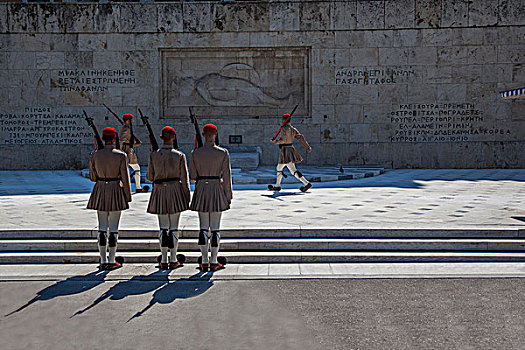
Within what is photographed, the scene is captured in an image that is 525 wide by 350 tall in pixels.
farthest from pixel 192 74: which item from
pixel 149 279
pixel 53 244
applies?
pixel 149 279

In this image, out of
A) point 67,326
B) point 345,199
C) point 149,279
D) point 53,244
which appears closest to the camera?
point 67,326

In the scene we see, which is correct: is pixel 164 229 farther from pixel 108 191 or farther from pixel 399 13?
pixel 399 13

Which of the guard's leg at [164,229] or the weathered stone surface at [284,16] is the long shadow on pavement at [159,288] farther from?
the weathered stone surface at [284,16]

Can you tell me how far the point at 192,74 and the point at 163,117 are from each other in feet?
5.75

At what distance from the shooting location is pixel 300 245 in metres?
6.98

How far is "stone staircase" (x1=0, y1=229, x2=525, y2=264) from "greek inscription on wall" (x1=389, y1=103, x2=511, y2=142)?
11508 mm

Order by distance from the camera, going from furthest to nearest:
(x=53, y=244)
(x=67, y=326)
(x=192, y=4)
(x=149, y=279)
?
(x=192, y=4)
(x=53, y=244)
(x=149, y=279)
(x=67, y=326)

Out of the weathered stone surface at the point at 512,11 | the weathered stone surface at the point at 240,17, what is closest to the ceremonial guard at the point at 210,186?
the weathered stone surface at the point at 240,17

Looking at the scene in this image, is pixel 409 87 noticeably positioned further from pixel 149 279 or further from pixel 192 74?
pixel 149 279

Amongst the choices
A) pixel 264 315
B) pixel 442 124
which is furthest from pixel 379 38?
pixel 264 315

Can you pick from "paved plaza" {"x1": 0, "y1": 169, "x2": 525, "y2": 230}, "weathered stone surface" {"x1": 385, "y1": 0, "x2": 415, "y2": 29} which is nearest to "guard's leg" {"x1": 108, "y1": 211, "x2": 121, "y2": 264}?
"paved plaza" {"x1": 0, "y1": 169, "x2": 525, "y2": 230}

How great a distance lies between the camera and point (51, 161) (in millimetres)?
18422

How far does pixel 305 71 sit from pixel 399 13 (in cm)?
358

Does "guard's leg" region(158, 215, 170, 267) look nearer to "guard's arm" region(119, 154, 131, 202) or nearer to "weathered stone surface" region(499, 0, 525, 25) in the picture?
"guard's arm" region(119, 154, 131, 202)
